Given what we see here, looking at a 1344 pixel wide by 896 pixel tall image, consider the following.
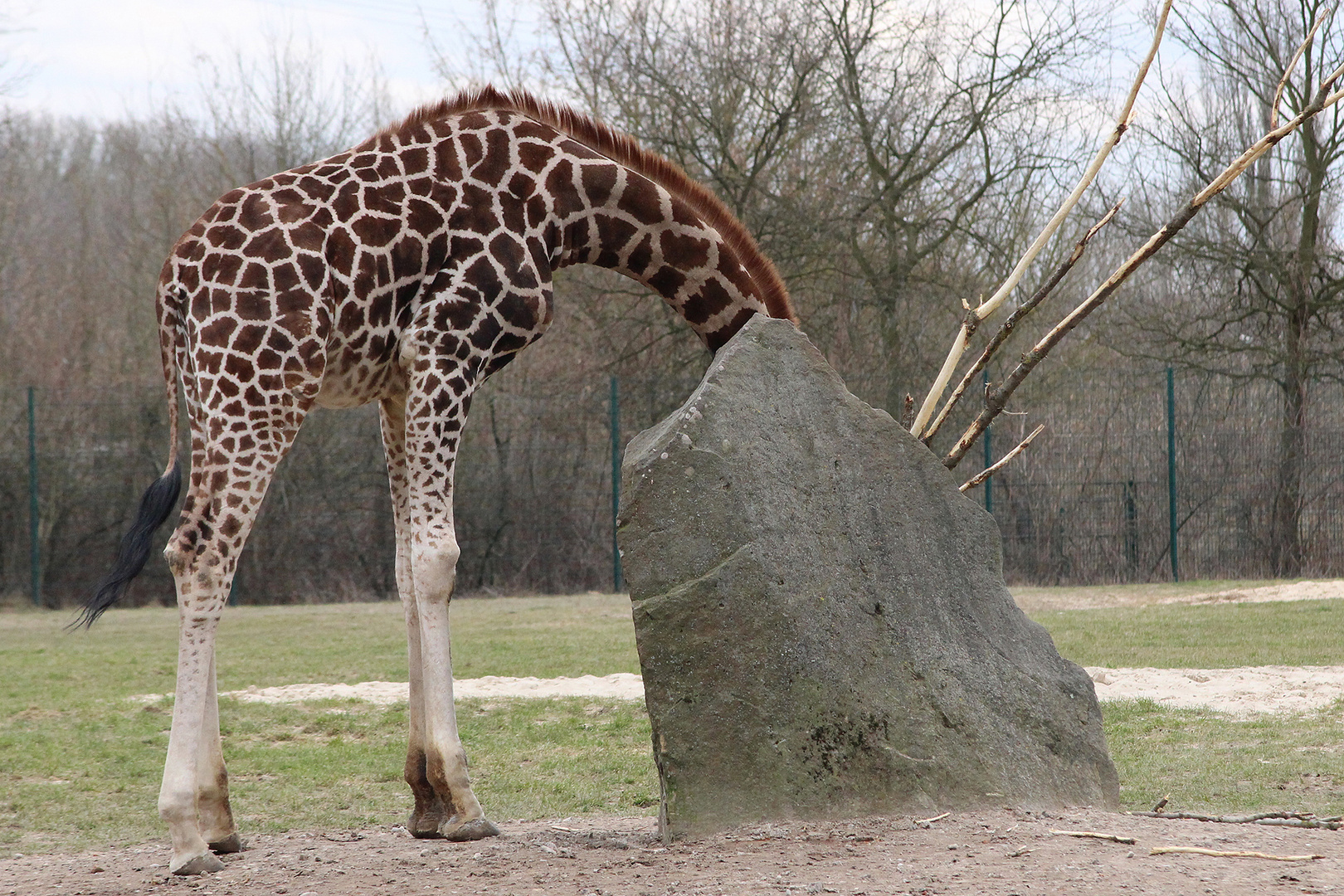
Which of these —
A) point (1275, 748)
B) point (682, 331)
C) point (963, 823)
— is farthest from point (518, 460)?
point (963, 823)

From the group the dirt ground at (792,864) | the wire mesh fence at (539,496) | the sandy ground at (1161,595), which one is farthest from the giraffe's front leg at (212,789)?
the wire mesh fence at (539,496)

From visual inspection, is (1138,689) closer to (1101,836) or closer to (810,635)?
(1101,836)

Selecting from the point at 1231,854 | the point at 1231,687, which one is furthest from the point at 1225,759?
the point at 1231,854

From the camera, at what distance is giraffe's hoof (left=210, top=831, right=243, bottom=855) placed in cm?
435

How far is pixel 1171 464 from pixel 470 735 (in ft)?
34.6

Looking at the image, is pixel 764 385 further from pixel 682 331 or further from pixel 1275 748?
pixel 682 331

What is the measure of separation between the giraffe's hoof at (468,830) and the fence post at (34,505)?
11.5 m

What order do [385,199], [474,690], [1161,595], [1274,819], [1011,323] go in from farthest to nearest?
[1161,595] → [474,690] → [1011,323] → [385,199] → [1274,819]

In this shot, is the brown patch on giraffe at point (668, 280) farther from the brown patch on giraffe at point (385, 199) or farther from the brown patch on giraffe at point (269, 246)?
the brown patch on giraffe at point (269, 246)

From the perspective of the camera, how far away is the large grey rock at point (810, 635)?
3.94 meters

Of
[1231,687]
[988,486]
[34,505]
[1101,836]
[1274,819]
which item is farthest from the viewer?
[988,486]

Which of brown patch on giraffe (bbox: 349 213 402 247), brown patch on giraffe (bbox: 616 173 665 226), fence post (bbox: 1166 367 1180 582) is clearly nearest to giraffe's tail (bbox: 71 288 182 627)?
brown patch on giraffe (bbox: 349 213 402 247)

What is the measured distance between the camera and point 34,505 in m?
14.1

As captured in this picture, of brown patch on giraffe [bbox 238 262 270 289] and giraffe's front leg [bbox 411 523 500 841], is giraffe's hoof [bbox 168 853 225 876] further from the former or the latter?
brown patch on giraffe [bbox 238 262 270 289]
